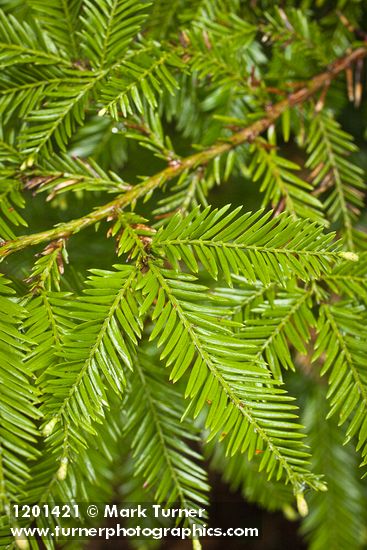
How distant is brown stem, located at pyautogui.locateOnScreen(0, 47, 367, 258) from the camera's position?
0.67m

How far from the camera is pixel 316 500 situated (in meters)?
1.15

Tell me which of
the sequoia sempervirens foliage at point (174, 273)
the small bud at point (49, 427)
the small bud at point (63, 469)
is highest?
the sequoia sempervirens foliage at point (174, 273)

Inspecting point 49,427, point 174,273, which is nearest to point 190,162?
point 174,273

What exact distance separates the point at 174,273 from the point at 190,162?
29 cm

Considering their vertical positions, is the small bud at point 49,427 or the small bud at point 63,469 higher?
the small bud at point 49,427

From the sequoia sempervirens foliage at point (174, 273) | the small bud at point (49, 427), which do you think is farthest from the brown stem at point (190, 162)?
the small bud at point (49, 427)

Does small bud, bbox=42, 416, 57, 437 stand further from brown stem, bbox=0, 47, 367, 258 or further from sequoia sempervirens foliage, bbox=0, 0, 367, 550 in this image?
brown stem, bbox=0, 47, 367, 258

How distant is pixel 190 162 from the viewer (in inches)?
32.8

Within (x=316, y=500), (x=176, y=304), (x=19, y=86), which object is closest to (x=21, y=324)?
(x=176, y=304)

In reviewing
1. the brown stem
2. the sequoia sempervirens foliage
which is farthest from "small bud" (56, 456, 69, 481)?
the brown stem

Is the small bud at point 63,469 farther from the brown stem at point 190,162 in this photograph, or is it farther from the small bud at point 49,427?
the brown stem at point 190,162

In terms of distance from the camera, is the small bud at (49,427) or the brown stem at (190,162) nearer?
the small bud at (49,427)

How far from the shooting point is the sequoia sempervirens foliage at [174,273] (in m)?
0.58

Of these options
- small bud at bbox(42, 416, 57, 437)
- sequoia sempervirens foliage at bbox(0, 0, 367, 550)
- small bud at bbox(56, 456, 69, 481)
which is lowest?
small bud at bbox(56, 456, 69, 481)
